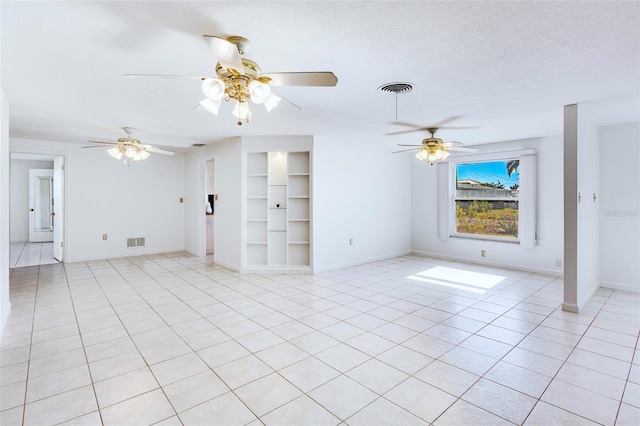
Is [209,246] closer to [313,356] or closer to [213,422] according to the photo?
[313,356]

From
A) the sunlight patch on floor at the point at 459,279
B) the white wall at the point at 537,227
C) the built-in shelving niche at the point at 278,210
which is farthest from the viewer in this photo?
the built-in shelving niche at the point at 278,210

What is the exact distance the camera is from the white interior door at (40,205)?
28.7ft

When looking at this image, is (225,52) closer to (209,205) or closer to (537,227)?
(537,227)

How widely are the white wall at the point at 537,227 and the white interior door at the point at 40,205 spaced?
383 inches

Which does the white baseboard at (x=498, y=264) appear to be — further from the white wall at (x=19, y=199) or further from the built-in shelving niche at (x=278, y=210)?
the white wall at (x=19, y=199)

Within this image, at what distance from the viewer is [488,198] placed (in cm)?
617

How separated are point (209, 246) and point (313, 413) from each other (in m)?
6.28

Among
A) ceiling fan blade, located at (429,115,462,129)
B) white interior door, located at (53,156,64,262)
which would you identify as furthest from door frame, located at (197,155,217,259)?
ceiling fan blade, located at (429,115,462,129)

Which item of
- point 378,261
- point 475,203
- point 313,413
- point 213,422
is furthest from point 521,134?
point 213,422

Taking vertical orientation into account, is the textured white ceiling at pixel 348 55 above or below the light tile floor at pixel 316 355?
above

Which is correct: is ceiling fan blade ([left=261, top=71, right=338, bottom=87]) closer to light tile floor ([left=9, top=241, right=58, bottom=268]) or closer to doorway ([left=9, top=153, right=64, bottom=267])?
light tile floor ([left=9, top=241, right=58, bottom=268])

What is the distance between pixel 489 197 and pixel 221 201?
5055 mm

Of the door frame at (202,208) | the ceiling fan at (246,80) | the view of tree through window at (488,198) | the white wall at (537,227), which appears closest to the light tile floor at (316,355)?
the white wall at (537,227)

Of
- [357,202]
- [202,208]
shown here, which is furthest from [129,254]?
[357,202]
